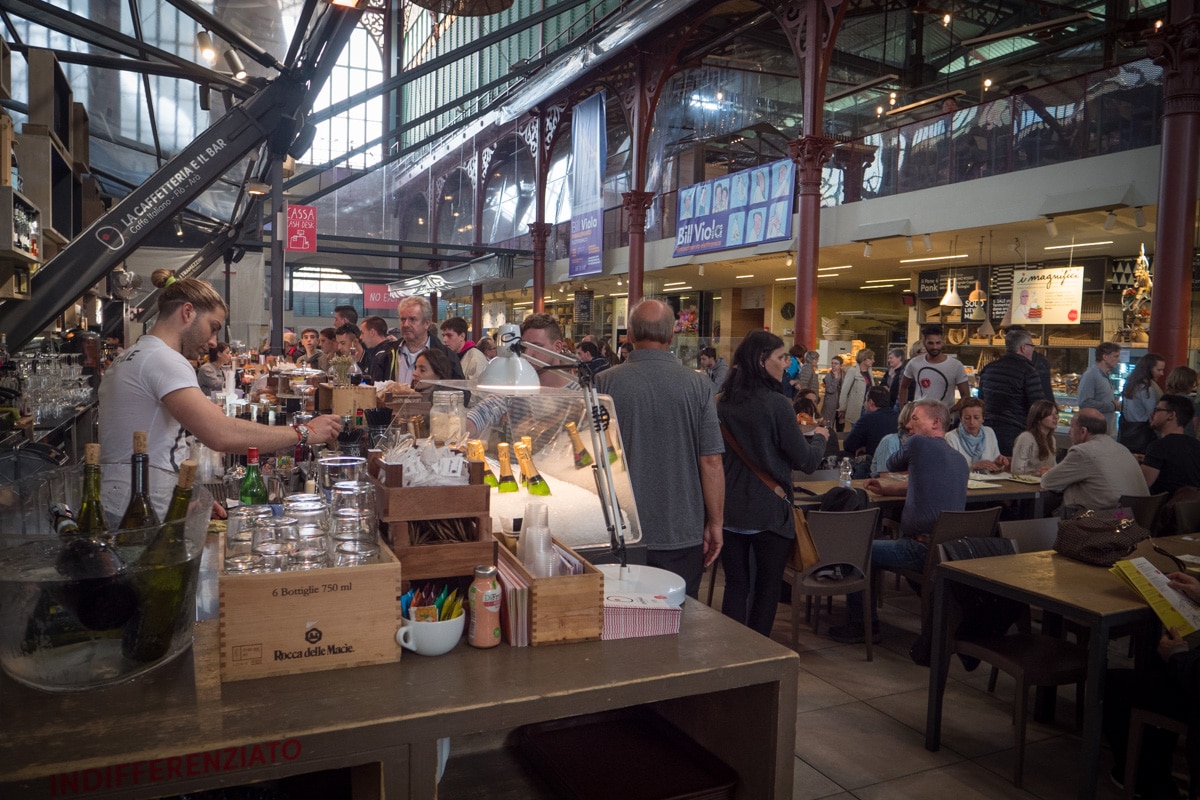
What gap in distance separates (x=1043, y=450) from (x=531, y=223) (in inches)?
600

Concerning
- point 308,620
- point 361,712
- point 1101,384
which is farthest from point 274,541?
point 1101,384

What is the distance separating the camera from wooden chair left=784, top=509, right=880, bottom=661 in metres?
4.33

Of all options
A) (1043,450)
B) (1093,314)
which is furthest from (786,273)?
(1043,450)

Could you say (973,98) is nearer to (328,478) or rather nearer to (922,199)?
(922,199)

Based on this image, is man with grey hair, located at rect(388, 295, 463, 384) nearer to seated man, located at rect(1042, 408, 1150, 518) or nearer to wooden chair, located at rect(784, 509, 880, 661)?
wooden chair, located at rect(784, 509, 880, 661)

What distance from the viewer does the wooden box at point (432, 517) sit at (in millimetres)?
1890

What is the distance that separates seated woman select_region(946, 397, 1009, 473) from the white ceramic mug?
5.40 metres

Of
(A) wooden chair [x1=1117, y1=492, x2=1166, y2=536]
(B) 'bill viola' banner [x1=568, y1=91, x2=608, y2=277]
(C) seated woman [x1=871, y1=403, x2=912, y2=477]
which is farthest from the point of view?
(B) 'bill viola' banner [x1=568, y1=91, x2=608, y2=277]

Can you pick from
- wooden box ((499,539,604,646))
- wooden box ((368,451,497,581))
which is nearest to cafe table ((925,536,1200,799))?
wooden box ((499,539,604,646))

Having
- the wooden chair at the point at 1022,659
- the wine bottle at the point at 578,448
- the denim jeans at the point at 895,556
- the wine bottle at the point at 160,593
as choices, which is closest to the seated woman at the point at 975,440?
the denim jeans at the point at 895,556

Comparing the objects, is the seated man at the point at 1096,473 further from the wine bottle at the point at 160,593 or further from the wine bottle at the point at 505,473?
the wine bottle at the point at 160,593

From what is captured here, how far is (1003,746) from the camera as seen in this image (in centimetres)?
352

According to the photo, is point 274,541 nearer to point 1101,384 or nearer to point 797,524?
point 797,524

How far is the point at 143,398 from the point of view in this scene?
8.75 ft
